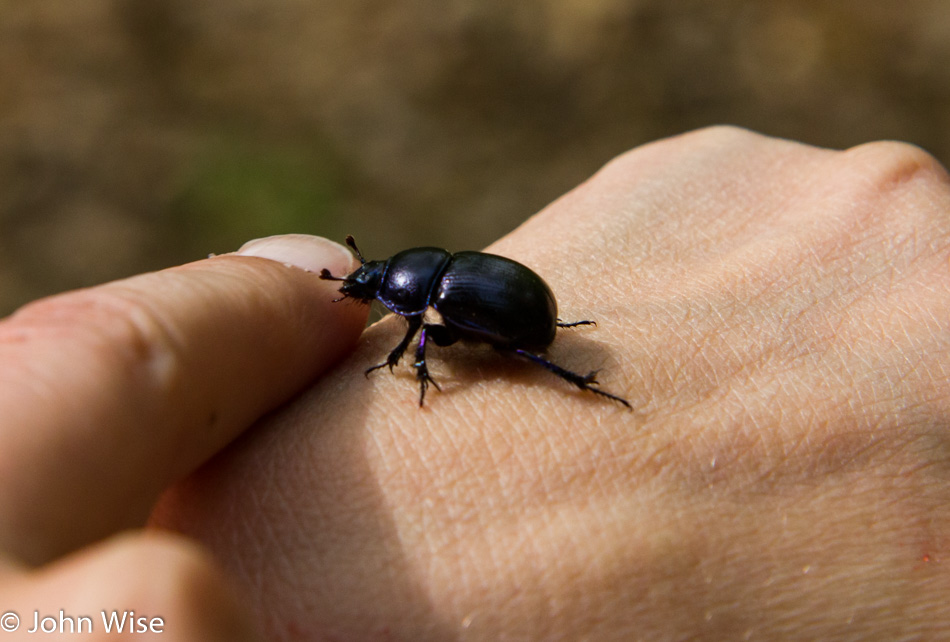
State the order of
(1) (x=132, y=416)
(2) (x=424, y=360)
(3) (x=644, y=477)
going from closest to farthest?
(1) (x=132, y=416)
(3) (x=644, y=477)
(2) (x=424, y=360)

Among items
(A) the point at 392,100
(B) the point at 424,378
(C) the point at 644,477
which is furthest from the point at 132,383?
(A) the point at 392,100

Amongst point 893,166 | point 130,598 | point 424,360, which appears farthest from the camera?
point 893,166

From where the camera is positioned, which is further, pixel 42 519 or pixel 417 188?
pixel 417 188

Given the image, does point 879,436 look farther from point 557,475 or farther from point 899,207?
point 899,207

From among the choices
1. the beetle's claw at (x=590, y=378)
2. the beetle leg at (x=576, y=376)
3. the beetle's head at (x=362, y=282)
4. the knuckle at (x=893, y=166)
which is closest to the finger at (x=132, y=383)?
the beetle's head at (x=362, y=282)

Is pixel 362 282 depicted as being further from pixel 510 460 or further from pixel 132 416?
pixel 132 416

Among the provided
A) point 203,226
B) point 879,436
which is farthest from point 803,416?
point 203,226

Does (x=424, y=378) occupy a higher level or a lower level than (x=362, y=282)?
lower
